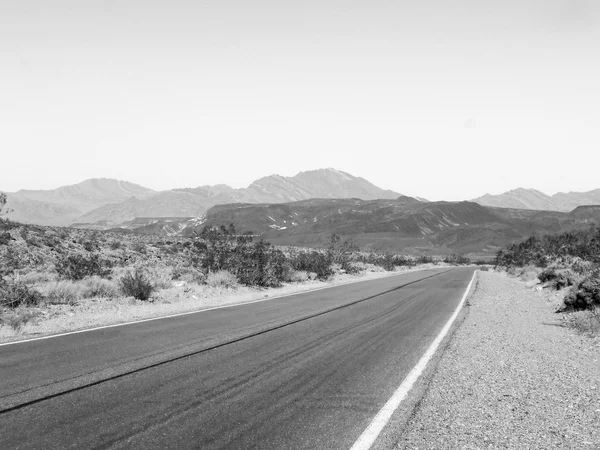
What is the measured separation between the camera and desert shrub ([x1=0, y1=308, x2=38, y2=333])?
33.2 ft

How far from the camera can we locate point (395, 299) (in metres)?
17.3

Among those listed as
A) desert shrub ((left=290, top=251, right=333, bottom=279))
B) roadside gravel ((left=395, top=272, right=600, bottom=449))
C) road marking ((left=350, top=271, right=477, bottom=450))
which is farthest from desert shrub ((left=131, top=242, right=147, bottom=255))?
road marking ((left=350, top=271, right=477, bottom=450))

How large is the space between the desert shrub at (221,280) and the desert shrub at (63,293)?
20.1 ft

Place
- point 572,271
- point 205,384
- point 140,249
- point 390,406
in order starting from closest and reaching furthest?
point 390,406, point 205,384, point 572,271, point 140,249

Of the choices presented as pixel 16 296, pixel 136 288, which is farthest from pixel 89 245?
pixel 16 296

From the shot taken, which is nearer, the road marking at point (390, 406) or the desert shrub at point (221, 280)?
the road marking at point (390, 406)

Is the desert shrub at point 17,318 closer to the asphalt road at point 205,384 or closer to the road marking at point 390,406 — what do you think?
the asphalt road at point 205,384

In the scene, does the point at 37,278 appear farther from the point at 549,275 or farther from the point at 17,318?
the point at 549,275

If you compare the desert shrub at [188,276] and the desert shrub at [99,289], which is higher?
the desert shrub at [99,289]

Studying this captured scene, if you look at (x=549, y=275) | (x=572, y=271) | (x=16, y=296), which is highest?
(x=572, y=271)

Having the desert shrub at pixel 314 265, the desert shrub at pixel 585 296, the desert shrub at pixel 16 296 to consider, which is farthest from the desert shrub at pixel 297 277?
the desert shrub at pixel 16 296

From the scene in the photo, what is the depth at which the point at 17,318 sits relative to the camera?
10406 mm

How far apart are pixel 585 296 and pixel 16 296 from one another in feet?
52.5

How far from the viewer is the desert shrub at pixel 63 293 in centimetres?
1408
